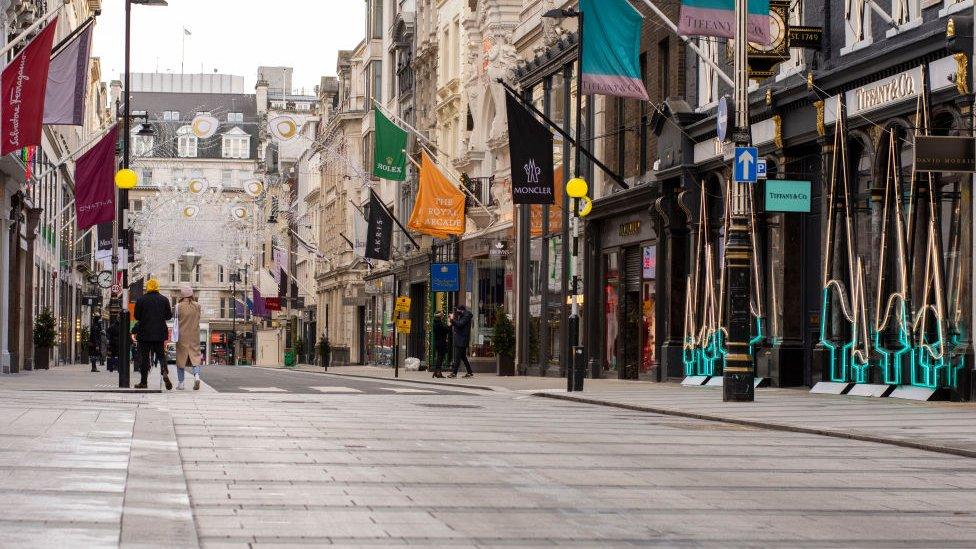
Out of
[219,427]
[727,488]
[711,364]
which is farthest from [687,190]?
[727,488]

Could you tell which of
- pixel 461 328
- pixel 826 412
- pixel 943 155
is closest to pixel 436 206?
pixel 461 328

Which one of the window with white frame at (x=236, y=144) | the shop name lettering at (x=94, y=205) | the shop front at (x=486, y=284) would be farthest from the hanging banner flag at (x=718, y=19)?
the window with white frame at (x=236, y=144)

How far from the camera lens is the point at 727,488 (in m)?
11.5

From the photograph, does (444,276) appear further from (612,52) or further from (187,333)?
(187,333)

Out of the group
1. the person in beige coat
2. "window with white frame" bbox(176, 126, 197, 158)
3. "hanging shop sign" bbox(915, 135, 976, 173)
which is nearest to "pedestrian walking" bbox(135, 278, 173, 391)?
the person in beige coat

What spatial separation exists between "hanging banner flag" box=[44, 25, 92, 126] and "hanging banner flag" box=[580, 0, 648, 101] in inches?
384

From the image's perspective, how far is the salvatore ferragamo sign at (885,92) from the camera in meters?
24.1

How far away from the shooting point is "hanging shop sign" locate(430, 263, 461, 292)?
49844 millimetres

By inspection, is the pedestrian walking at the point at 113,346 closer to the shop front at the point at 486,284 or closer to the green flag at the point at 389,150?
the green flag at the point at 389,150

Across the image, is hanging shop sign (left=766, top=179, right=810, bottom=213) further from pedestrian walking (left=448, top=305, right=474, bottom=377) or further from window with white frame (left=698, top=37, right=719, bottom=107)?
pedestrian walking (left=448, top=305, right=474, bottom=377)

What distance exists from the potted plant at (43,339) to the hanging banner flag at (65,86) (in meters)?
19.9

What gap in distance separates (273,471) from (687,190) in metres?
23.1

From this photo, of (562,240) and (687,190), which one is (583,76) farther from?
(562,240)

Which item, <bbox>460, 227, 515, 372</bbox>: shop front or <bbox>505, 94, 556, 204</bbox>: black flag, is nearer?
<bbox>505, 94, 556, 204</bbox>: black flag
